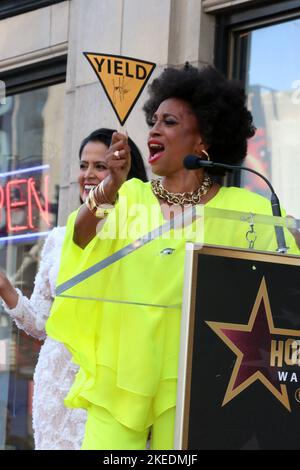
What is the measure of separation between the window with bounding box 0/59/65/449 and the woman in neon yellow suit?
19.1 feet

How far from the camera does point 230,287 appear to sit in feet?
12.0

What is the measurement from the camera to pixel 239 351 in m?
3.65

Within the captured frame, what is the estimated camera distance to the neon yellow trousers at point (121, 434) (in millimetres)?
4027

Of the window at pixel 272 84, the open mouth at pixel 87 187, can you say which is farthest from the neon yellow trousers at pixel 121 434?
the window at pixel 272 84

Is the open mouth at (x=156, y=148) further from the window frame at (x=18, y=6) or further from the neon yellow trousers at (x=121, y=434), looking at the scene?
the window frame at (x=18, y=6)

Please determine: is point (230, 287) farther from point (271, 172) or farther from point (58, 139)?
point (58, 139)

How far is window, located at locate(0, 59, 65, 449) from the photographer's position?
1028cm

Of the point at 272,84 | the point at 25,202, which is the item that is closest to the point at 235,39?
the point at 272,84

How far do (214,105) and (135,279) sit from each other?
974 mm

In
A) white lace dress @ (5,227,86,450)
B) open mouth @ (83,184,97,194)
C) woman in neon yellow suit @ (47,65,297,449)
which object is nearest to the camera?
woman in neon yellow suit @ (47,65,297,449)

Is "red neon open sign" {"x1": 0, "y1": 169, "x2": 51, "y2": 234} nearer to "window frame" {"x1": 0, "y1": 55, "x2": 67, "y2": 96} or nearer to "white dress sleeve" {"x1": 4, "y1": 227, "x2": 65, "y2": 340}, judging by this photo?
"window frame" {"x1": 0, "y1": 55, "x2": 67, "y2": 96}

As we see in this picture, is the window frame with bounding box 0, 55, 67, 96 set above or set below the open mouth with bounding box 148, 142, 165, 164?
above

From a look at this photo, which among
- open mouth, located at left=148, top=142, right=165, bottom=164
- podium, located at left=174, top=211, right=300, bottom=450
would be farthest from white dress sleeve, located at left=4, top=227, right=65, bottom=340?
podium, located at left=174, top=211, right=300, bottom=450

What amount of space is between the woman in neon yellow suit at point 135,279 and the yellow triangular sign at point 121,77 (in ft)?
0.56
